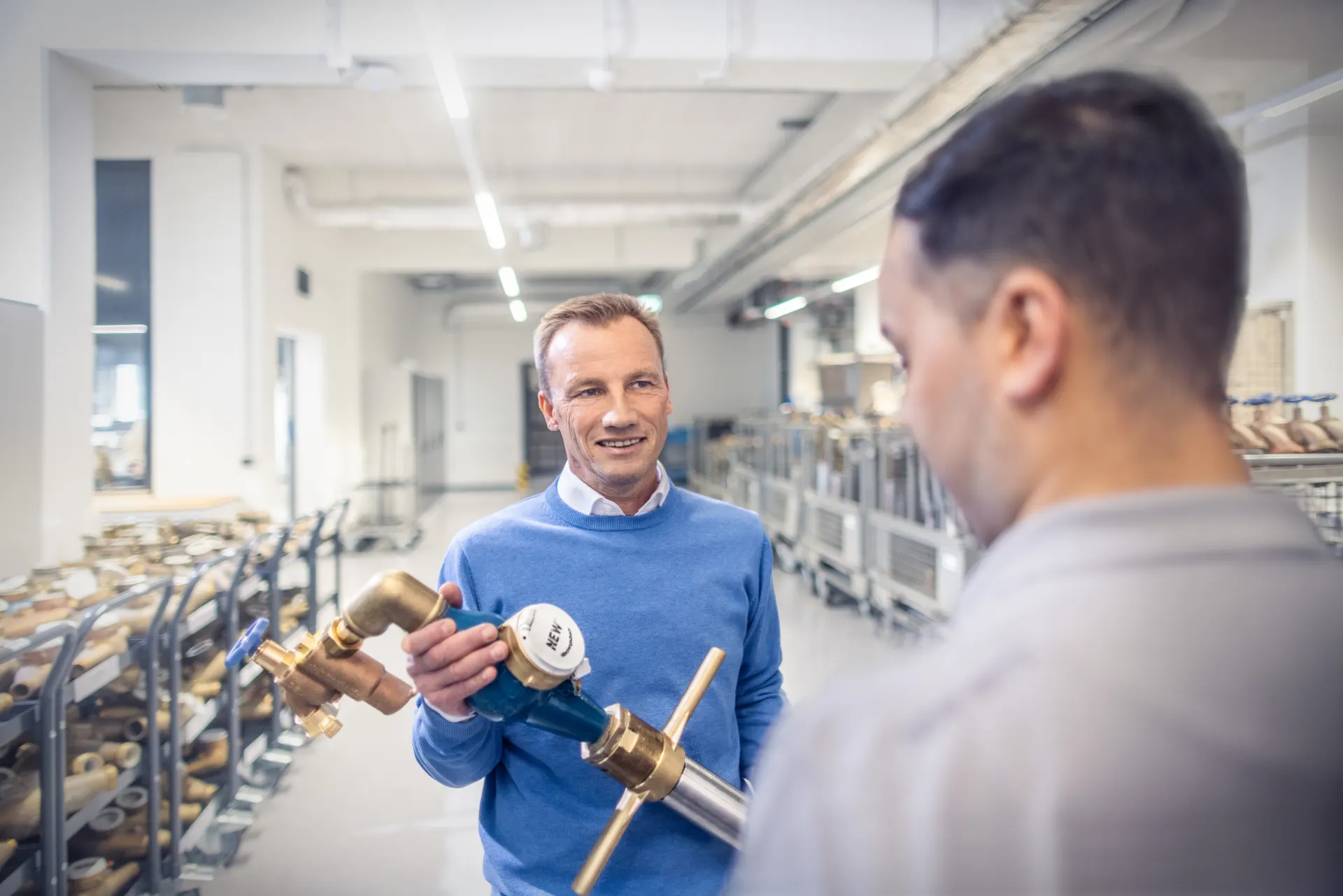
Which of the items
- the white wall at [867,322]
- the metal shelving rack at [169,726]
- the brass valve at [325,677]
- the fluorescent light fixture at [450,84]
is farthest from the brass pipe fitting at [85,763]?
the white wall at [867,322]

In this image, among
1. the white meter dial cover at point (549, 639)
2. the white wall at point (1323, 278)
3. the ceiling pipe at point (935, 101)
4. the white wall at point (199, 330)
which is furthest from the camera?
the white wall at point (199, 330)

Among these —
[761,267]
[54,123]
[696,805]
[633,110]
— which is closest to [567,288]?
[761,267]

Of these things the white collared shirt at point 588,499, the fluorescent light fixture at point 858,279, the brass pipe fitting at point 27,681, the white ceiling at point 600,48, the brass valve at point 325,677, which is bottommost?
the brass pipe fitting at point 27,681

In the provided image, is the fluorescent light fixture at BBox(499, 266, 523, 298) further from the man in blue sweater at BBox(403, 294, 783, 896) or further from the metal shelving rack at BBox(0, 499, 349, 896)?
the man in blue sweater at BBox(403, 294, 783, 896)

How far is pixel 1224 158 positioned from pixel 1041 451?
0.57ft

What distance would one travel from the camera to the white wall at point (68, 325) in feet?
10.7

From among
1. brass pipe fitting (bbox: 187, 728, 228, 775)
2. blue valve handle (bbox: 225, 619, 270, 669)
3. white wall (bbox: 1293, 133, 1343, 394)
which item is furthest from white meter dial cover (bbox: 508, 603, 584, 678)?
white wall (bbox: 1293, 133, 1343, 394)

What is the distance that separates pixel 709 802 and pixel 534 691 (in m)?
0.26

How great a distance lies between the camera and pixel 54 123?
3371 millimetres

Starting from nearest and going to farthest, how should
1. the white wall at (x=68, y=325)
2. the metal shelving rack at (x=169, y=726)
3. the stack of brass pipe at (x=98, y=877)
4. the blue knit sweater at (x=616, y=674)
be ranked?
the blue knit sweater at (x=616, y=674) < the metal shelving rack at (x=169, y=726) < the stack of brass pipe at (x=98, y=877) < the white wall at (x=68, y=325)

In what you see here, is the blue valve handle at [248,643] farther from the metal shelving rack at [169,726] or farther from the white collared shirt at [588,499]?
the metal shelving rack at [169,726]

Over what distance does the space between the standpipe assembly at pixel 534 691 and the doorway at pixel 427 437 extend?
8802 millimetres

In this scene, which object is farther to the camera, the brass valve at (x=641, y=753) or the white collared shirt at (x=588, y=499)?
the white collared shirt at (x=588, y=499)

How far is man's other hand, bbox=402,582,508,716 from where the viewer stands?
0.73 metres
